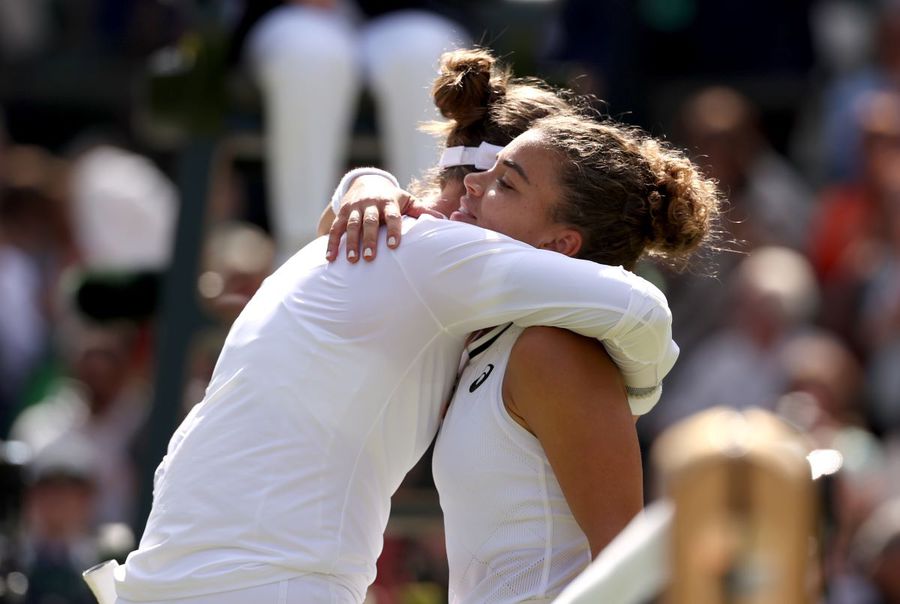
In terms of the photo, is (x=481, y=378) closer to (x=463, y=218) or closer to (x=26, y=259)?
(x=463, y=218)

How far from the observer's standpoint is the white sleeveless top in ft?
6.98

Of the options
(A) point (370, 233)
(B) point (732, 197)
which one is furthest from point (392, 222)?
(B) point (732, 197)

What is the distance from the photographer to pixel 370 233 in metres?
2.14

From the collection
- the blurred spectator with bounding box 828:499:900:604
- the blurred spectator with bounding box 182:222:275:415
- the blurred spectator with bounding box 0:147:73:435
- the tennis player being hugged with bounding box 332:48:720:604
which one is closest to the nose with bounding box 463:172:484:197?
the tennis player being hugged with bounding box 332:48:720:604

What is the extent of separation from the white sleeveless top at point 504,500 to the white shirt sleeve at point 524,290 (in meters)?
0.09

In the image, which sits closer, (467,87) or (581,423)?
(581,423)

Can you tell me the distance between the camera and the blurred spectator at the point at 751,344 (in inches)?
209

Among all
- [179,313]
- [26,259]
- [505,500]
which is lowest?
[26,259]

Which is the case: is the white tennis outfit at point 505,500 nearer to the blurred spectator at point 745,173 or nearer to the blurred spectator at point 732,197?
the blurred spectator at point 732,197

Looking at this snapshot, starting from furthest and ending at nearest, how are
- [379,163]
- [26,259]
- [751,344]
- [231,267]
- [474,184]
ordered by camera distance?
1. [26,259]
2. [751,344]
3. [231,267]
4. [379,163]
5. [474,184]

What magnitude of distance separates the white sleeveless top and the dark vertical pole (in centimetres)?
212

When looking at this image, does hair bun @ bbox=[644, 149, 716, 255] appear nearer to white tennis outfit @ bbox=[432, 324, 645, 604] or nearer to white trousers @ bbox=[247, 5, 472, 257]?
white tennis outfit @ bbox=[432, 324, 645, 604]

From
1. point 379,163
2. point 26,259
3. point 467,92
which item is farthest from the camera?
point 26,259

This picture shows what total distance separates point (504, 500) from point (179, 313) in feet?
7.41
